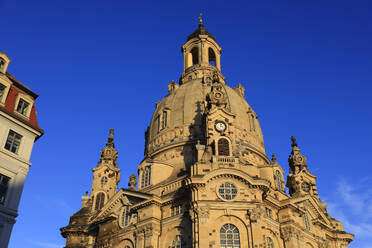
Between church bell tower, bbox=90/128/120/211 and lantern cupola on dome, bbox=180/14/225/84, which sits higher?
lantern cupola on dome, bbox=180/14/225/84

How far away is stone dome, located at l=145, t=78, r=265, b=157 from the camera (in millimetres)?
53625

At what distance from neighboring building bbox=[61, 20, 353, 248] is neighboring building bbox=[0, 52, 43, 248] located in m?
16.9

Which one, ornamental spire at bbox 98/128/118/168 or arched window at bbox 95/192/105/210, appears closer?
arched window at bbox 95/192/105/210

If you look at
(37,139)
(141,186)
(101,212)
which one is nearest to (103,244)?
(101,212)

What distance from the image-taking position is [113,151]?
59.3m

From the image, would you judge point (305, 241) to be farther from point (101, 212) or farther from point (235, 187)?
point (101, 212)

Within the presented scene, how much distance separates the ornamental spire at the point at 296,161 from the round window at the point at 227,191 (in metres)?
24.2

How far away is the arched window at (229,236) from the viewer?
3666cm

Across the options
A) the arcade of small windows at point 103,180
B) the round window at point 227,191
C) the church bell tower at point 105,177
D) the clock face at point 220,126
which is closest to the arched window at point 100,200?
the church bell tower at point 105,177

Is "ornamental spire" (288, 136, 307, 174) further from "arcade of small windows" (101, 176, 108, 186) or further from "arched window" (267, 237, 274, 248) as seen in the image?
"arcade of small windows" (101, 176, 108, 186)

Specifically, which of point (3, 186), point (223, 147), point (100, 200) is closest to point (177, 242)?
point (223, 147)

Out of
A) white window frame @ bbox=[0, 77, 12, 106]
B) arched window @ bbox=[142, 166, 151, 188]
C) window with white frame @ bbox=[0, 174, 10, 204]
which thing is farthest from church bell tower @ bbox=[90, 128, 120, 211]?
white window frame @ bbox=[0, 77, 12, 106]

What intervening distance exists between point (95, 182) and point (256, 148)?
24.2 meters

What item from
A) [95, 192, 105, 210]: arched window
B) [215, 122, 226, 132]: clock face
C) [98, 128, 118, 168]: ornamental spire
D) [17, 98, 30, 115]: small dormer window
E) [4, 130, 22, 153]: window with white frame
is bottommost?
[4, 130, 22, 153]: window with white frame
